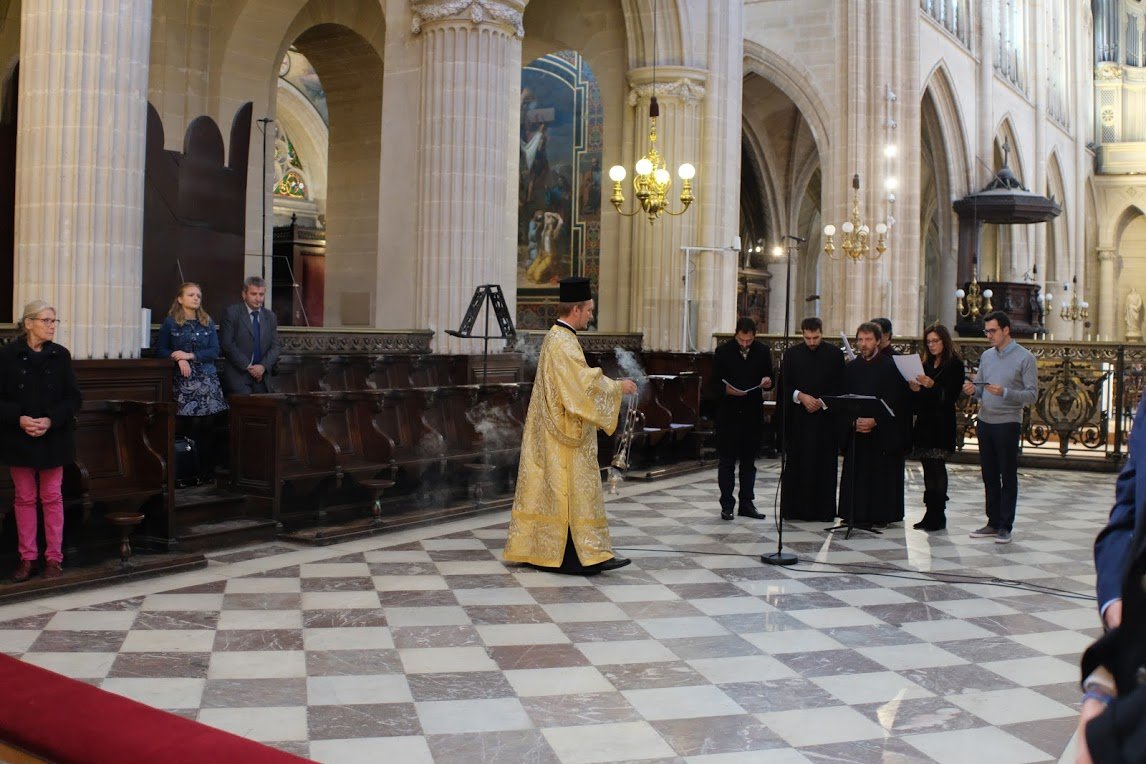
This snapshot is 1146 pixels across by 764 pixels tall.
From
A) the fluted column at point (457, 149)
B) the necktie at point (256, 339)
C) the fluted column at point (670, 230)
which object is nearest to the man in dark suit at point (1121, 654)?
the necktie at point (256, 339)

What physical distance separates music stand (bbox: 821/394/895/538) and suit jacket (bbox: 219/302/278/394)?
4.03m

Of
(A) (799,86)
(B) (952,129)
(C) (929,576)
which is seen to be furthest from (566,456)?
(B) (952,129)

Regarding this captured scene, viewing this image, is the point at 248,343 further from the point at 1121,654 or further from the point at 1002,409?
the point at 1121,654

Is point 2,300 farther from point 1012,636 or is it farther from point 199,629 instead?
point 1012,636

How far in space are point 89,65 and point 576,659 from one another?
15.7 feet

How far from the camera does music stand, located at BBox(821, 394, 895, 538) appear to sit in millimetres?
7785

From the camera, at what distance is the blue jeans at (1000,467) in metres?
7.67

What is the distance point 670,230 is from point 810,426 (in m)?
5.90

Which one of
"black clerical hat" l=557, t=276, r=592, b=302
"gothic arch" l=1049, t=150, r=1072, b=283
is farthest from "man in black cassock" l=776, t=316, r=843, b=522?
"gothic arch" l=1049, t=150, r=1072, b=283

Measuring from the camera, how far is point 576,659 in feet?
15.5

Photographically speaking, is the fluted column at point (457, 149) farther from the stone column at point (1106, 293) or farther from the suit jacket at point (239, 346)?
the stone column at point (1106, 293)

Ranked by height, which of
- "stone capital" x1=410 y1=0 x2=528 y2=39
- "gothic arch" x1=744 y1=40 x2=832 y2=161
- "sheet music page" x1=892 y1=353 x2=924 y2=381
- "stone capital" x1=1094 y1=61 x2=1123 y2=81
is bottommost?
"sheet music page" x1=892 y1=353 x2=924 y2=381

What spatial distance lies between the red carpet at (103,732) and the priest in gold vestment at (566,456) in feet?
10.2

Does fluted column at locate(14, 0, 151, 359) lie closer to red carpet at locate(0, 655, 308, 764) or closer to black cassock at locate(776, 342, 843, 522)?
red carpet at locate(0, 655, 308, 764)
